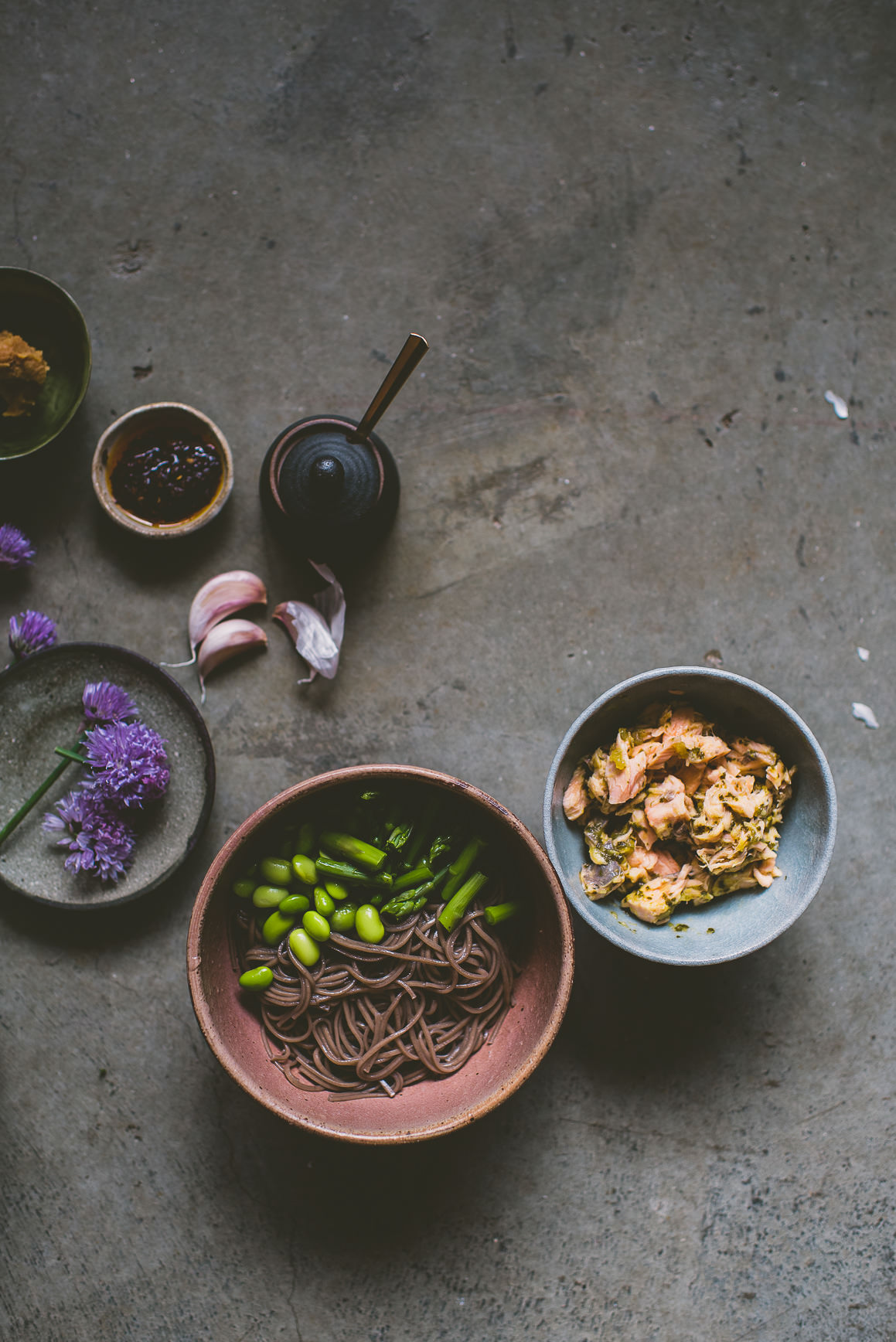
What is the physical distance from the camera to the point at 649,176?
2.65 m

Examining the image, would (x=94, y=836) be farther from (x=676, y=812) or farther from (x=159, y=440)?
(x=676, y=812)

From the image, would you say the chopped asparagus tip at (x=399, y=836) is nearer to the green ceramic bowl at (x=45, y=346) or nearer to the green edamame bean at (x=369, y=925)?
the green edamame bean at (x=369, y=925)

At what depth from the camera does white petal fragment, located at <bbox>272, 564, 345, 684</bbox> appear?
2535 mm

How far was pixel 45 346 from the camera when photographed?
256cm

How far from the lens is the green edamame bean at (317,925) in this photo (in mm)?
2336

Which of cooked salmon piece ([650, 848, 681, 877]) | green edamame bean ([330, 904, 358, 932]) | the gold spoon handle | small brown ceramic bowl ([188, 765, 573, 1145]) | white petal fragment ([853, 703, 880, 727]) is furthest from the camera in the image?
white petal fragment ([853, 703, 880, 727])

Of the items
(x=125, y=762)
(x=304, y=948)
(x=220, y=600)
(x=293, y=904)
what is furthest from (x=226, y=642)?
(x=304, y=948)

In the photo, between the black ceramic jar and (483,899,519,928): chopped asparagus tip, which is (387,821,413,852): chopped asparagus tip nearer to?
(483,899,519,928): chopped asparagus tip

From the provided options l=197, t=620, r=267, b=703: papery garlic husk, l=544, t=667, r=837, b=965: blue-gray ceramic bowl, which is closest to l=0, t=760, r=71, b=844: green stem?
l=197, t=620, r=267, b=703: papery garlic husk

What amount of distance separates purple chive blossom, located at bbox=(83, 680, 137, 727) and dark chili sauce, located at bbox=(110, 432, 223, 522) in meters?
0.50

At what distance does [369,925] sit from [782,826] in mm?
1145

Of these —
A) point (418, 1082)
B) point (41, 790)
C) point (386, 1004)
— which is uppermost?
point (41, 790)

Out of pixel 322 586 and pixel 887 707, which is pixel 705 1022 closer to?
pixel 887 707

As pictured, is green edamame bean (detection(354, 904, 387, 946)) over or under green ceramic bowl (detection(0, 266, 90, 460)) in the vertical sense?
under
